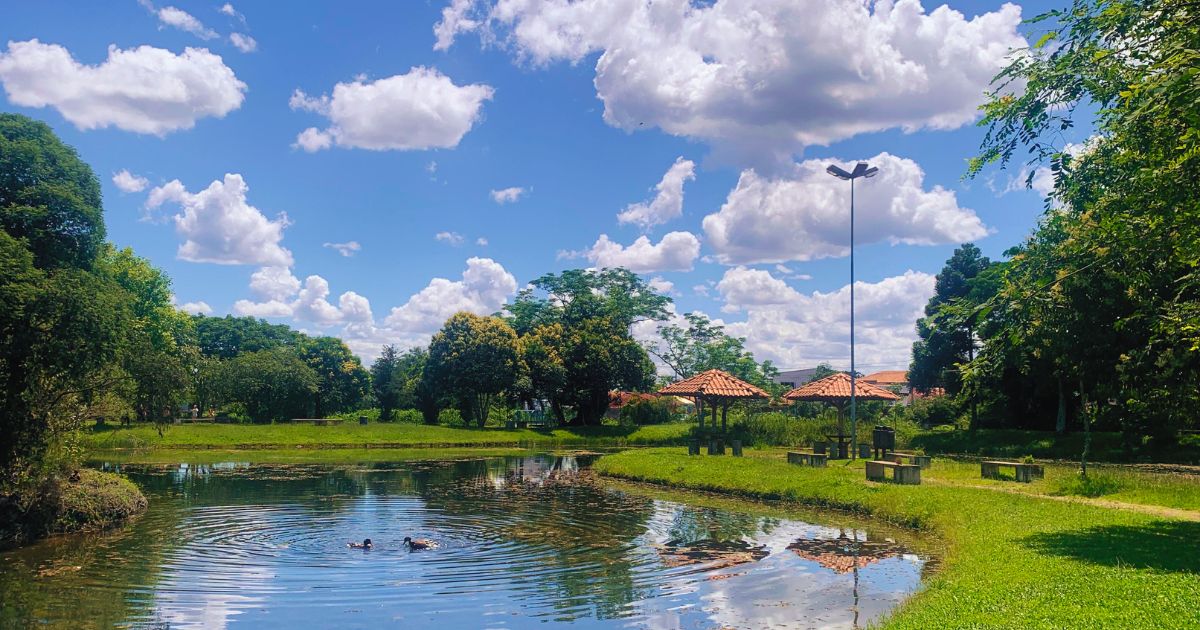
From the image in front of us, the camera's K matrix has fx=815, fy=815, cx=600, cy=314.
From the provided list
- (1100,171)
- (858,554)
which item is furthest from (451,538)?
(1100,171)

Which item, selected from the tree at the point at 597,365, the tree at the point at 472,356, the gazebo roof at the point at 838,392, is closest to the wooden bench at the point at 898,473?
the gazebo roof at the point at 838,392

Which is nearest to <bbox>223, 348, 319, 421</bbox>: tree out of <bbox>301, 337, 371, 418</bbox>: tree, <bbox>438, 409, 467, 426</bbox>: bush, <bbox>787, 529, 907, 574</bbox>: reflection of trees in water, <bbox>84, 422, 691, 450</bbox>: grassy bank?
<bbox>301, 337, 371, 418</bbox>: tree

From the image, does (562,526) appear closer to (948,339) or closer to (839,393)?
(839,393)

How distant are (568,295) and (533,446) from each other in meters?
20.9

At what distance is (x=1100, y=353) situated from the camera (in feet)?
89.3

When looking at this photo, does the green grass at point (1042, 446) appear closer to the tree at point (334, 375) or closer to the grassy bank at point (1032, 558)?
the grassy bank at point (1032, 558)

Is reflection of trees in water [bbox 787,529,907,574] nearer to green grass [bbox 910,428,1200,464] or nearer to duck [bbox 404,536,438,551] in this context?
duck [bbox 404,536,438,551]

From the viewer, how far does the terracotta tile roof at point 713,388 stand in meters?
35.9

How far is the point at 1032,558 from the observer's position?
11531 mm

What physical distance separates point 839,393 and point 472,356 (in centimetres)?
2639

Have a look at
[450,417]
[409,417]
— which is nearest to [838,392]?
[450,417]

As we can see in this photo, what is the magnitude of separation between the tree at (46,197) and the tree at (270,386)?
36260mm

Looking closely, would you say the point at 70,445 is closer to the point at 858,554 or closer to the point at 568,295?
the point at 858,554

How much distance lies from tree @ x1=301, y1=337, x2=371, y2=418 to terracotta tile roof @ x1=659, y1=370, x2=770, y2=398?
33480mm
